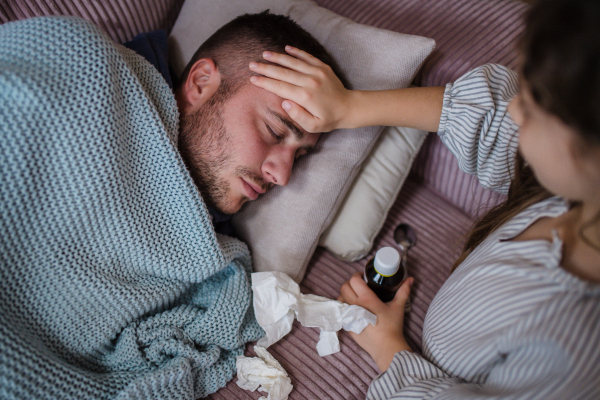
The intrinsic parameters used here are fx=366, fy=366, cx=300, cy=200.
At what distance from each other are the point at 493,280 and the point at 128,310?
76 cm

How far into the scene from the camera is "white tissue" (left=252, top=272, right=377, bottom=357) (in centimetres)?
95

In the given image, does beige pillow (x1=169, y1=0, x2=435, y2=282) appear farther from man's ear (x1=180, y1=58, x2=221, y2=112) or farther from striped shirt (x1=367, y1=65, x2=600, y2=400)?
man's ear (x1=180, y1=58, x2=221, y2=112)

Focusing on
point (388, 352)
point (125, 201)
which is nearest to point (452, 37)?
point (388, 352)

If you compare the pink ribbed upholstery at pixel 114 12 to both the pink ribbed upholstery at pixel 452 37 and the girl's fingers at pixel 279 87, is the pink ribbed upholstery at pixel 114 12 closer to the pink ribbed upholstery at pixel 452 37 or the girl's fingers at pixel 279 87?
the girl's fingers at pixel 279 87

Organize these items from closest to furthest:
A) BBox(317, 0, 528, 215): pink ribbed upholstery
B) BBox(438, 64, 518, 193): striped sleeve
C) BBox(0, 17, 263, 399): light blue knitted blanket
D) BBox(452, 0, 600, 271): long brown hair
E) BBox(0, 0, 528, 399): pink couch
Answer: BBox(452, 0, 600, 271): long brown hair < BBox(0, 17, 263, 399): light blue knitted blanket < BBox(438, 64, 518, 193): striped sleeve < BBox(0, 0, 528, 399): pink couch < BBox(317, 0, 528, 215): pink ribbed upholstery

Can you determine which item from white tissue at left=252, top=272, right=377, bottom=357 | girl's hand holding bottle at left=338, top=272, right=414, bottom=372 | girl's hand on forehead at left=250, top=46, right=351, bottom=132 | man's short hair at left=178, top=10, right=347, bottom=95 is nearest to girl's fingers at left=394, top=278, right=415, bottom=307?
girl's hand holding bottle at left=338, top=272, right=414, bottom=372

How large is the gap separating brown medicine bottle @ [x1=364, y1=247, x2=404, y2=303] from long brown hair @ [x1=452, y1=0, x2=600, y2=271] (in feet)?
1.65

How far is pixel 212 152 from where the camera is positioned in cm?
94

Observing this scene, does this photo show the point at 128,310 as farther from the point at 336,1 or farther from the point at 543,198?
the point at 336,1

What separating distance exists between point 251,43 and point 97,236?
627mm

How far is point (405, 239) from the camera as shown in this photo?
1.21 meters

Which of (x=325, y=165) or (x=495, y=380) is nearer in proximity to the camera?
(x=495, y=380)

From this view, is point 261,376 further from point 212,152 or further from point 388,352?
point 212,152

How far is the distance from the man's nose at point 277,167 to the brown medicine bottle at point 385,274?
32 centimetres
